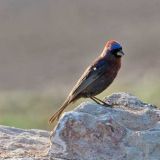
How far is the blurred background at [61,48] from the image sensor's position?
777 inches

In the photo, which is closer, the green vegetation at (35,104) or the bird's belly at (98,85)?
the bird's belly at (98,85)

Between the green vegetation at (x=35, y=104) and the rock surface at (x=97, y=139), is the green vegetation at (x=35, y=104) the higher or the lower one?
the higher one

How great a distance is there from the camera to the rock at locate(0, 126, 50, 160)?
8883 mm

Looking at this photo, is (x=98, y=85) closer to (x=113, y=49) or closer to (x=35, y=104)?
(x=113, y=49)

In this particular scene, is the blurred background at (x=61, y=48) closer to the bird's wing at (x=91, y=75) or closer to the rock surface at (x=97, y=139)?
the bird's wing at (x=91, y=75)

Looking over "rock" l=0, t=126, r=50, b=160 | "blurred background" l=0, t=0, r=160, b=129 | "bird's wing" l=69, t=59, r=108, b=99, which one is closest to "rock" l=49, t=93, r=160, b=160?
"rock" l=0, t=126, r=50, b=160

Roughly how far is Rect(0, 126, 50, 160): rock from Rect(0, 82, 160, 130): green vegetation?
6.54 m

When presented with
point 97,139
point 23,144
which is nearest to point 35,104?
point 23,144

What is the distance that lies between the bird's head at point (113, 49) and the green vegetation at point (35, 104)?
543 cm

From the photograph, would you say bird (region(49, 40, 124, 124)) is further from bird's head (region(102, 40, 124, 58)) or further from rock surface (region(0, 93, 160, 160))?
rock surface (region(0, 93, 160, 160))

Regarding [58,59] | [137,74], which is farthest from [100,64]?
[58,59]

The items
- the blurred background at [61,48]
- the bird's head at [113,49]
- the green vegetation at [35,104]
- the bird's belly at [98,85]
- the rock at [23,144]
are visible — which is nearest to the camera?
the rock at [23,144]

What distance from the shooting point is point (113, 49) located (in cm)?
1094

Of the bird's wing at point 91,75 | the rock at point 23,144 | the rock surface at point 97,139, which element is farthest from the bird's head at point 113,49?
the rock surface at point 97,139
